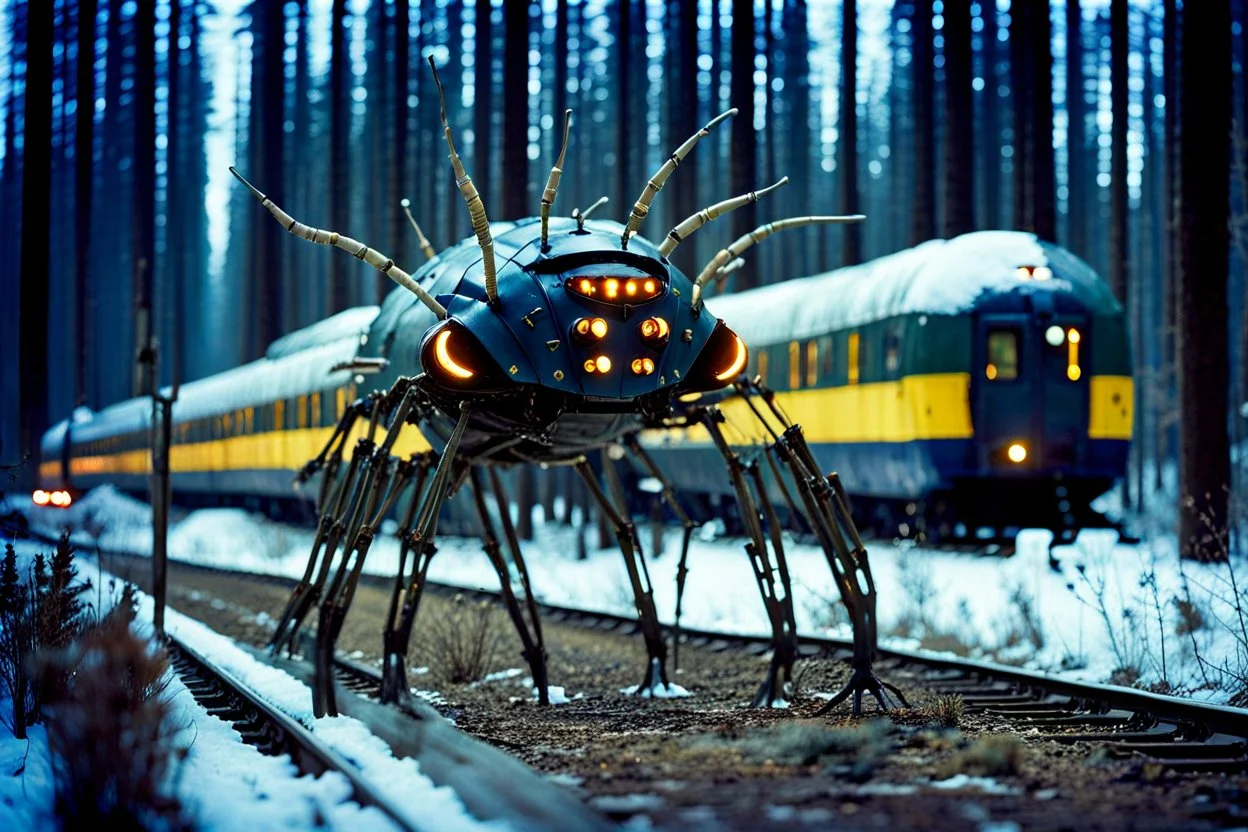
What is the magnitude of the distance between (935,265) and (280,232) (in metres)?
24.7

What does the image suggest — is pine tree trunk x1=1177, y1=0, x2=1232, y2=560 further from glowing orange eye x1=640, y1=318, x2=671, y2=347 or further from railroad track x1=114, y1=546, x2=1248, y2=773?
glowing orange eye x1=640, y1=318, x2=671, y2=347

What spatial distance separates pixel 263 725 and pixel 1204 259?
12.0m

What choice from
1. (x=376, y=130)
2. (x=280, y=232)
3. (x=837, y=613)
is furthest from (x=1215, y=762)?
(x=376, y=130)

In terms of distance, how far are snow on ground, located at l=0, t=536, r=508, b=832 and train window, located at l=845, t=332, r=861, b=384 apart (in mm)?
12273

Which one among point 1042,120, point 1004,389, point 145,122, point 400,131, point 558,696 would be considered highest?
point 145,122

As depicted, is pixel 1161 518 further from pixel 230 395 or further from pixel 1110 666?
pixel 230 395

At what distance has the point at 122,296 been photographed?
82.8 m

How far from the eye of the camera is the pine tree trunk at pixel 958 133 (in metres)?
23.2

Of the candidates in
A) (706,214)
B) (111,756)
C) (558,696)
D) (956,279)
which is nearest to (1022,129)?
(956,279)

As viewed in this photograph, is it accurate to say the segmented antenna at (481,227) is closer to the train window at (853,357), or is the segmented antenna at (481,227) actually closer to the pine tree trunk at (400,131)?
the train window at (853,357)

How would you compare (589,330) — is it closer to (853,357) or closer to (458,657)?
(458,657)

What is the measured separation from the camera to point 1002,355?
60.1 ft

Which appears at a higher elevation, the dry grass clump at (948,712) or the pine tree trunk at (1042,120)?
the pine tree trunk at (1042,120)

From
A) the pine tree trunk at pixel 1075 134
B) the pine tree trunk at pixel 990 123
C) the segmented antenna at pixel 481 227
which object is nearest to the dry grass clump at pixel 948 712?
the segmented antenna at pixel 481 227
